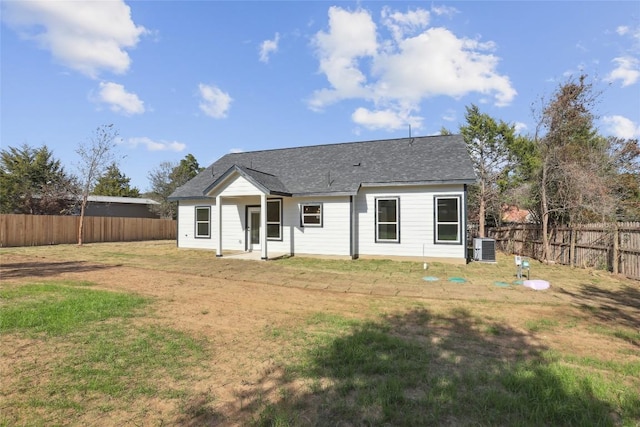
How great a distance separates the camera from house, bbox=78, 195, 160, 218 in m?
31.9

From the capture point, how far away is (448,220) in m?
13.3

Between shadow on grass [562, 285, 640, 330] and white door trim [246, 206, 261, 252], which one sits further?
white door trim [246, 206, 261, 252]

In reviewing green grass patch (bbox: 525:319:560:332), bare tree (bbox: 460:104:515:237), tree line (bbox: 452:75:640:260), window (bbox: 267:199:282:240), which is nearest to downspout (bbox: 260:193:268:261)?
window (bbox: 267:199:282:240)

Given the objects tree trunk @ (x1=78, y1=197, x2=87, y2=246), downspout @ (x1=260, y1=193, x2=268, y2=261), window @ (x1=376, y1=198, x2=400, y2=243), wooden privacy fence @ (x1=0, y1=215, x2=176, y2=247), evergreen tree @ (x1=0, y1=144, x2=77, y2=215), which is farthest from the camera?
evergreen tree @ (x1=0, y1=144, x2=77, y2=215)

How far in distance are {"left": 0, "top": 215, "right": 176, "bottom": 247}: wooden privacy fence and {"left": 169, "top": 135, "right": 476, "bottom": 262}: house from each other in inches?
403

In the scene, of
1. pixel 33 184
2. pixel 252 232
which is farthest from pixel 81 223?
pixel 33 184

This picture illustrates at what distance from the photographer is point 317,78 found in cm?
2016

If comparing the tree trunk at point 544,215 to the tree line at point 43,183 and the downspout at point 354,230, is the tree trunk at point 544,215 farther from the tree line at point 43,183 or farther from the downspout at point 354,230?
the tree line at point 43,183

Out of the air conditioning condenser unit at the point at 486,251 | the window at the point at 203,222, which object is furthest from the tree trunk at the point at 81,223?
the air conditioning condenser unit at the point at 486,251

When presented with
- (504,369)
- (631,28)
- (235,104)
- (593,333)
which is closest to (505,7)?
(631,28)

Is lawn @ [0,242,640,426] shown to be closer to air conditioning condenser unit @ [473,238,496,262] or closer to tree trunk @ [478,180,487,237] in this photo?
air conditioning condenser unit @ [473,238,496,262]

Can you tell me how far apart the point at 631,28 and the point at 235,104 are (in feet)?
58.6

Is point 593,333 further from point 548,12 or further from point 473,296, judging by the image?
point 548,12

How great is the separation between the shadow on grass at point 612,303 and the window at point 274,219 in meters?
11.0
